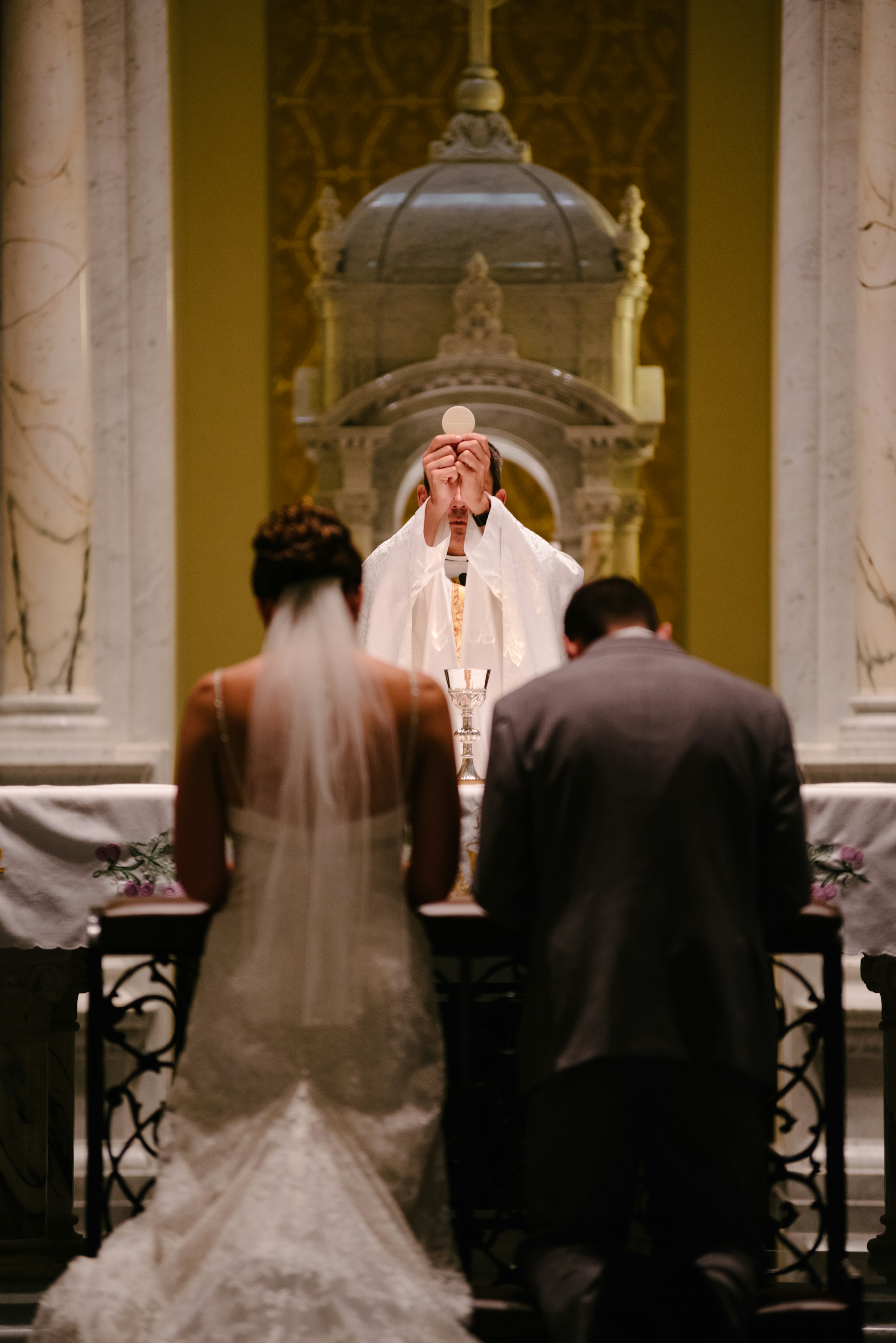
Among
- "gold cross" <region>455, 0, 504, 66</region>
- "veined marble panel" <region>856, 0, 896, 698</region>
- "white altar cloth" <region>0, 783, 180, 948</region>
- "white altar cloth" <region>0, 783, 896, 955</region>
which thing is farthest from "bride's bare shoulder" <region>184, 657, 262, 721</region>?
"gold cross" <region>455, 0, 504, 66</region>

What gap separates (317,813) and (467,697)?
4.66ft

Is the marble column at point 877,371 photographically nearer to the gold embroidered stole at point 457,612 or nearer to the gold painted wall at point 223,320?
the gold embroidered stole at point 457,612

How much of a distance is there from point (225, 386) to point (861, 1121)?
194 inches

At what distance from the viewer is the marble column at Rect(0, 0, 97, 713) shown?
5918 millimetres

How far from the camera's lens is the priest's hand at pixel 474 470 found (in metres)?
5.04

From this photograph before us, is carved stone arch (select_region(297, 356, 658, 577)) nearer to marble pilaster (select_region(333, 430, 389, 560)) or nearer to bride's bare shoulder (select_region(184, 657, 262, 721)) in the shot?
marble pilaster (select_region(333, 430, 389, 560))

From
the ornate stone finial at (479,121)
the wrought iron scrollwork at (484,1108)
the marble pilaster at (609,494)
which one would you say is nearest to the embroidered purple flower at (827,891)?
the wrought iron scrollwork at (484,1108)

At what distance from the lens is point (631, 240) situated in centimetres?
786

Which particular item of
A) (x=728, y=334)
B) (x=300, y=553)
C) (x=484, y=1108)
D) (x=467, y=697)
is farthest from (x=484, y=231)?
(x=300, y=553)

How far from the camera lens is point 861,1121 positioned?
205 inches

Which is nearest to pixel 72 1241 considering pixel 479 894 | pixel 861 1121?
pixel 479 894

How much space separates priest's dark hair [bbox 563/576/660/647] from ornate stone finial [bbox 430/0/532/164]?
5677 millimetres

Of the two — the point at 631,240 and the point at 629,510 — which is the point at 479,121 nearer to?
the point at 631,240

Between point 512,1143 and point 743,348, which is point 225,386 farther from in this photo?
point 512,1143
